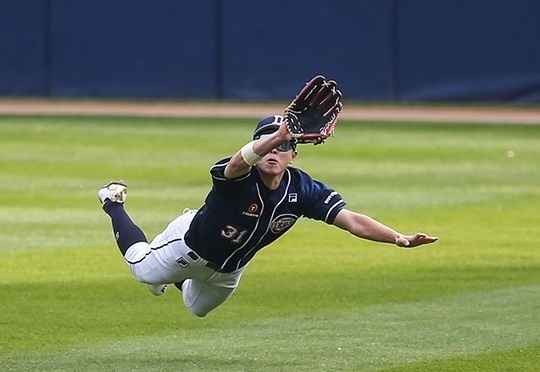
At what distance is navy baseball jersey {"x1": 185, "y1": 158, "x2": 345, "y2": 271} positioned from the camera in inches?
261

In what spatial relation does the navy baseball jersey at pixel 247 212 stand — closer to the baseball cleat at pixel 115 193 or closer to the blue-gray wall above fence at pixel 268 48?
the baseball cleat at pixel 115 193

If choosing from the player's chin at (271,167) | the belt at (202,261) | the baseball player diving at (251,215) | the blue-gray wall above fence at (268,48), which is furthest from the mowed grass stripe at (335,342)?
the blue-gray wall above fence at (268,48)

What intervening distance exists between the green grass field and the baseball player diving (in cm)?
49

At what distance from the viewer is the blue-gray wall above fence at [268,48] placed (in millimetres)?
25203

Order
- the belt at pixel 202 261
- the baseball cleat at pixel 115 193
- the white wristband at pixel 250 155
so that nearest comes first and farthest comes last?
the white wristband at pixel 250 155 → the belt at pixel 202 261 → the baseball cleat at pixel 115 193

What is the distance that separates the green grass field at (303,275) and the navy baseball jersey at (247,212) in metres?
0.65

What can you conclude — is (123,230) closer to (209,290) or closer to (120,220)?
(120,220)

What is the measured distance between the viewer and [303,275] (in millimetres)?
10000

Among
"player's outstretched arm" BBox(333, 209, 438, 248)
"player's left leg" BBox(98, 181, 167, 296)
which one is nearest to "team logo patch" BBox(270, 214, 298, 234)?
"player's outstretched arm" BBox(333, 209, 438, 248)

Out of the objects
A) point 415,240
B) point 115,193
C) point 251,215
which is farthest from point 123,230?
point 415,240

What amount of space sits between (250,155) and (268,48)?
20.3m

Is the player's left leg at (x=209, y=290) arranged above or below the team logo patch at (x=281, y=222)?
below

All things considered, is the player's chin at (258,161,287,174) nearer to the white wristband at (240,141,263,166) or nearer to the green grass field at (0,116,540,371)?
the white wristband at (240,141,263,166)

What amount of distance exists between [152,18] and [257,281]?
688 inches
